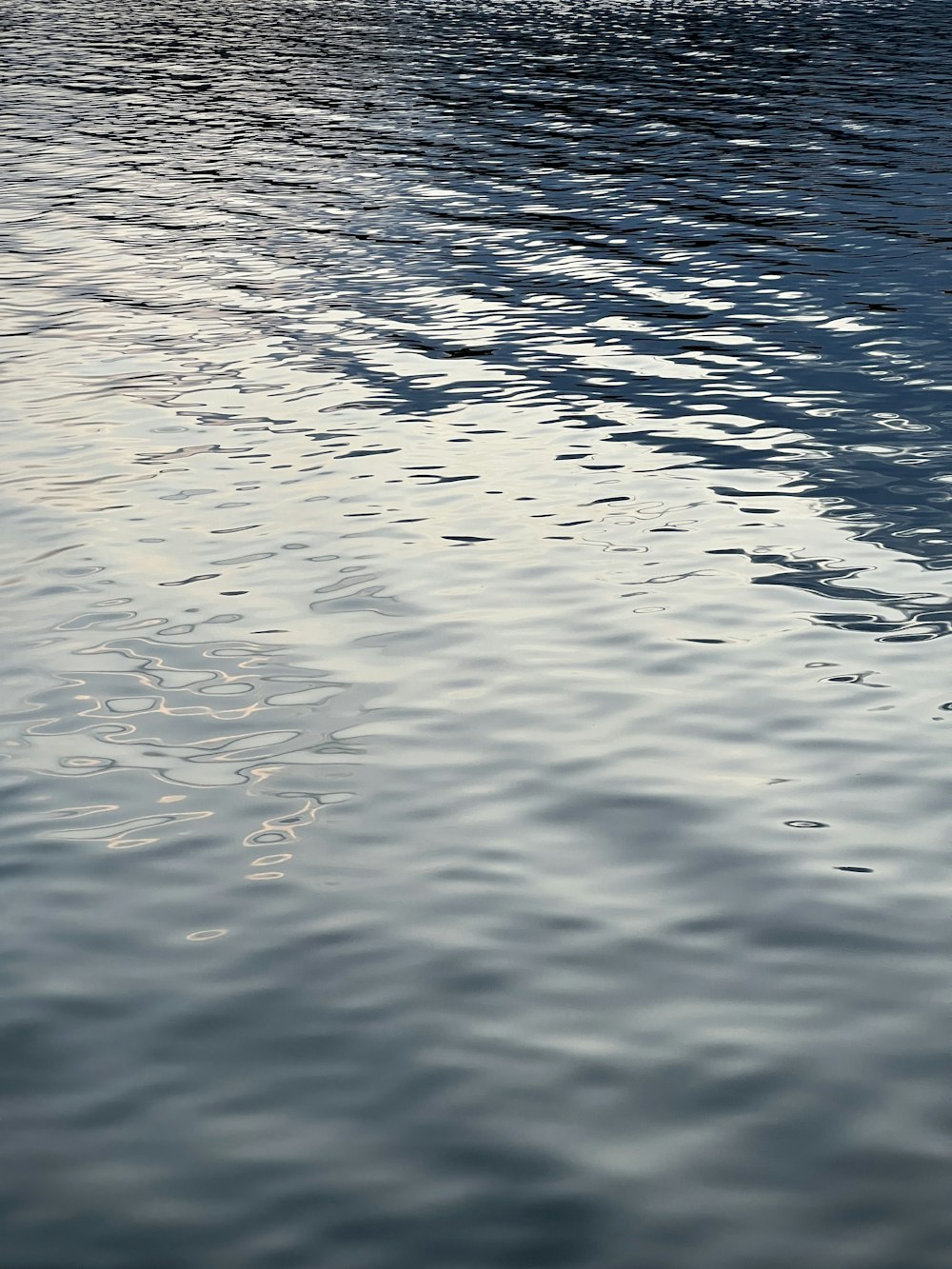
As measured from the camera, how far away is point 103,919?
31.8ft

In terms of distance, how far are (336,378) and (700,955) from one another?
14033mm

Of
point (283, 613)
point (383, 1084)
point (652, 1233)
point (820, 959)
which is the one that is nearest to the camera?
point (652, 1233)

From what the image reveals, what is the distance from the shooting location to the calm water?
293 inches

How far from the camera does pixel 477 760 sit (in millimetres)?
11586

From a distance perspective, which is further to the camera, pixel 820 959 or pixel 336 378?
pixel 336 378

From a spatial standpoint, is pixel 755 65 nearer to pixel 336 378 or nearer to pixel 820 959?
pixel 336 378

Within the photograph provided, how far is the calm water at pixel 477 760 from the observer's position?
7441mm

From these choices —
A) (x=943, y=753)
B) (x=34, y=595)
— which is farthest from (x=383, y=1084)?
(x=34, y=595)

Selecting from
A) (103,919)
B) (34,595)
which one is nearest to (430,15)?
(34,595)

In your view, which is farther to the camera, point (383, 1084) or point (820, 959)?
point (820, 959)

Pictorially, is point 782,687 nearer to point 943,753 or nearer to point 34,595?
point 943,753

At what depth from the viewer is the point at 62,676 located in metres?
12.9

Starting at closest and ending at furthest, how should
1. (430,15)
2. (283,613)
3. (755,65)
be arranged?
(283,613), (755,65), (430,15)

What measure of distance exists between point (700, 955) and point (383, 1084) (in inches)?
82.3
